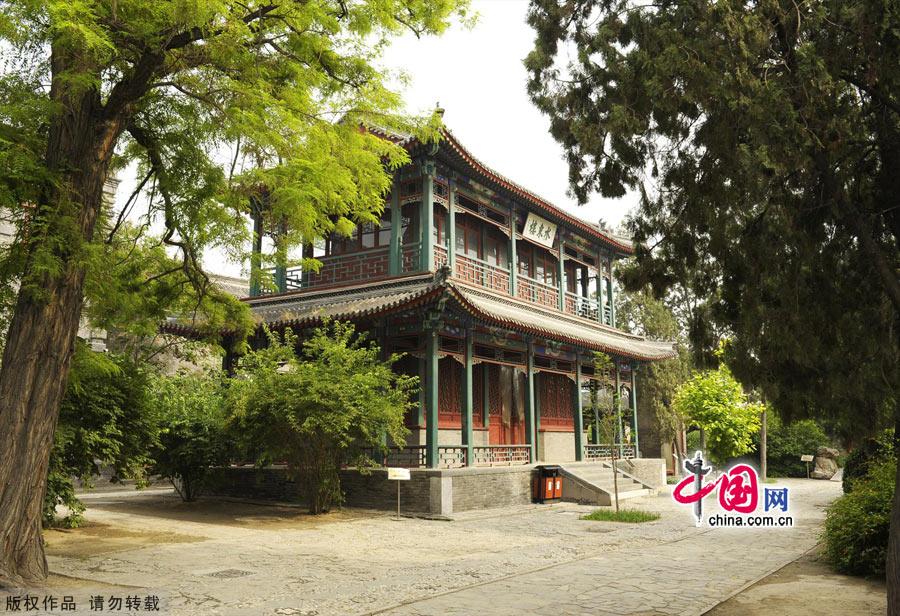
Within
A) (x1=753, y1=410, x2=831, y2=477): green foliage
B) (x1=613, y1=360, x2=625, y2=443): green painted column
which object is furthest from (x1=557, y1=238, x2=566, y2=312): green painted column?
(x1=753, y1=410, x2=831, y2=477): green foliage

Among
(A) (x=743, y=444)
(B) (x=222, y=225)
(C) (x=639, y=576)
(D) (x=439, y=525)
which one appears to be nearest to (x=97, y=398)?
(B) (x=222, y=225)

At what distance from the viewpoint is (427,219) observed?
614 inches

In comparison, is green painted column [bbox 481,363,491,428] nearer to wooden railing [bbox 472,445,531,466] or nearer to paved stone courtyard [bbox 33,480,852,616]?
wooden railing [bbox 472,445,531,466]

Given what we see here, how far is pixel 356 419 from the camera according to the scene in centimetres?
1286

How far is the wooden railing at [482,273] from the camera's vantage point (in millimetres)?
16828

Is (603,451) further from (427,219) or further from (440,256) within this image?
(427,219)

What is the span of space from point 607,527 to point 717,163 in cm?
818

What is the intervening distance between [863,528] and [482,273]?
10.6m

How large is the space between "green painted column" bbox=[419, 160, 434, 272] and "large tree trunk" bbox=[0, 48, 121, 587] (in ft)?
28.0

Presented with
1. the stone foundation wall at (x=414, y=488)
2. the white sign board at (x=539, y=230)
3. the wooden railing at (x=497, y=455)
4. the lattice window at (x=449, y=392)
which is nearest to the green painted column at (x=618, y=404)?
the wooden railing at (x=497, y=455)

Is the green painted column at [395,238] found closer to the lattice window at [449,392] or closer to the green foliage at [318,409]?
the lattice window at [449,392]

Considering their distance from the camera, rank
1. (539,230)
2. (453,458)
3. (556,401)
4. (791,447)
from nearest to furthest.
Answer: (453,458)
(539,230)
(556,401)
(791,447)
